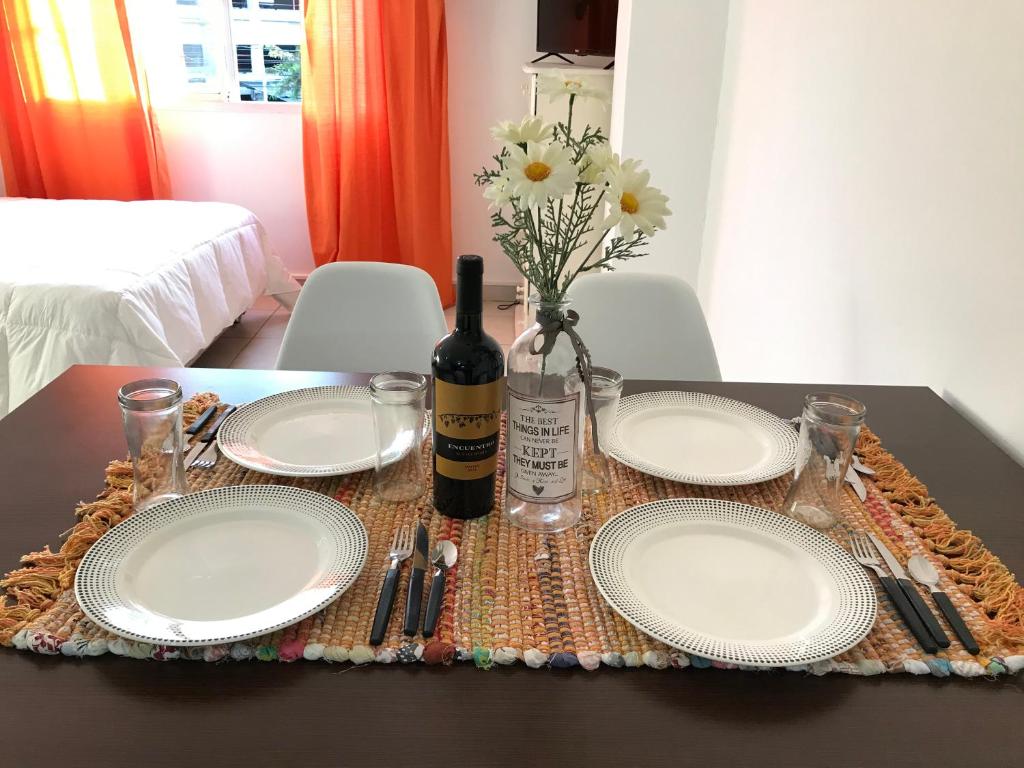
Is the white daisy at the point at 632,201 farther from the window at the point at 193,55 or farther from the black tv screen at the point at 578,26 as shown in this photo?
the window at the point at 193,55

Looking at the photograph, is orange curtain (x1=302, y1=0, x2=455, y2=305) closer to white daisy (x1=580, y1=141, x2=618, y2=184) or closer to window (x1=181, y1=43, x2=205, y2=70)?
window (x1=181, y1=43, x2=205, y2=70)

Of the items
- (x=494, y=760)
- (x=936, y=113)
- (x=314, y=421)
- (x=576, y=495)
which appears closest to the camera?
(x=494, y=760)

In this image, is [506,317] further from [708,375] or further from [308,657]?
[308,657]

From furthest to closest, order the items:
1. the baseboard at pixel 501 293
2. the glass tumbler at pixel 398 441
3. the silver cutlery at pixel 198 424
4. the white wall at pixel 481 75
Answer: the baseboard at pixel 501 293 → the white wall at pixel 481 75 → the silver cutlery at pixel 198 424 → the glass tumbler at pixel 398 441

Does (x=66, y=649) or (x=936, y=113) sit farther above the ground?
(x=936, y=113)

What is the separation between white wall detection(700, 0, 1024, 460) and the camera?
113cm

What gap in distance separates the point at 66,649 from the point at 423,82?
3.64 m

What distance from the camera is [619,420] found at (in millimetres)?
1138

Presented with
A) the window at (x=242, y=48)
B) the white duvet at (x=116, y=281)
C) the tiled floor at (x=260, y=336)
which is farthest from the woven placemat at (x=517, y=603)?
the window at (x=242, y=48)

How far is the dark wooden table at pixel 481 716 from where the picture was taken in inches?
22.7

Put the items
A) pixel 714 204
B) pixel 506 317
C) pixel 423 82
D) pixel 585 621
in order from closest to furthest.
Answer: pixel 585 621 < pixel 714 204 < pixel 423 82 < pixel 506 317

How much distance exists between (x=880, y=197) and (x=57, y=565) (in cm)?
146

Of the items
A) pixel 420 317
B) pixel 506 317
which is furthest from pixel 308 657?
pixel 506 317

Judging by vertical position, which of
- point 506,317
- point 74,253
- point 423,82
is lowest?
point 506,317
